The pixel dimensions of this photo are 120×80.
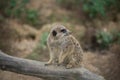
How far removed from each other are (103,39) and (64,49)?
498 centimetres

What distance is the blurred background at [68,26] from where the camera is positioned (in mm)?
10742

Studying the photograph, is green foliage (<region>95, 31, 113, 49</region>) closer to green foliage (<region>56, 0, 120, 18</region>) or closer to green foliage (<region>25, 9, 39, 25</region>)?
green foliage (<region>56, 0, 120, 18</region>)

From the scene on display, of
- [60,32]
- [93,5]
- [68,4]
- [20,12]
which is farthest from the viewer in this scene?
[68,4]

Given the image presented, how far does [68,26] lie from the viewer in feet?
38.9

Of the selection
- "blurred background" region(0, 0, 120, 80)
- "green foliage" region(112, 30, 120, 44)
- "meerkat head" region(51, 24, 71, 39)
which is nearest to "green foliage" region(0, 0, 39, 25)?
"blurred background" region(0, 0, 120, 80)

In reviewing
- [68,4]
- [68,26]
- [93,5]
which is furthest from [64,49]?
[68,4]

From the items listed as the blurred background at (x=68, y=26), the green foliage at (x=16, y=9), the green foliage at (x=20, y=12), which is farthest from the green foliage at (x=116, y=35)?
→ the green foliage at (x=16, y=9)

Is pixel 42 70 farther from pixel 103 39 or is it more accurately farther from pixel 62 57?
pixel 103 39

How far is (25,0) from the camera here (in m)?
12.3

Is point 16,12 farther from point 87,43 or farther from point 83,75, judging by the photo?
point 83,75

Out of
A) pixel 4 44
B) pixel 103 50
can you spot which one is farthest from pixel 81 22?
pixel 4 44

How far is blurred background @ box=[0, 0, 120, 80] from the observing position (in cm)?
1074

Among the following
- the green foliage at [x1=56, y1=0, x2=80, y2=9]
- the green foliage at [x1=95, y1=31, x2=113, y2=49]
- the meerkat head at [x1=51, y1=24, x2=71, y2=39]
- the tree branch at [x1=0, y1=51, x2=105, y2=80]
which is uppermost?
the green foliage at [x1=56, y1=0, x2=80, y2=9]

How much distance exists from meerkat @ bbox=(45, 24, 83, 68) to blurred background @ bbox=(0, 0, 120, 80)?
2.20 metres
